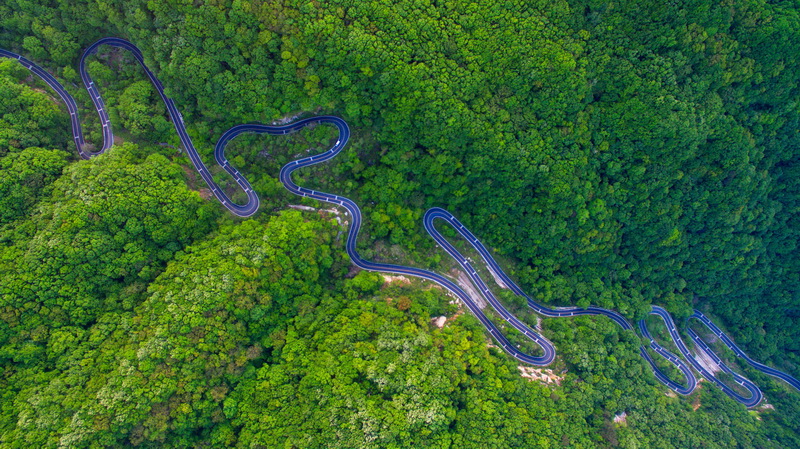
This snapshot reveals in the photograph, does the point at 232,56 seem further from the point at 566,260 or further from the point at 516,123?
the point at 566,260

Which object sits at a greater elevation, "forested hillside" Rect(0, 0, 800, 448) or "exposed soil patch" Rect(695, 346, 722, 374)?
"forested hillside" Rect(0, 0, 800, 448)

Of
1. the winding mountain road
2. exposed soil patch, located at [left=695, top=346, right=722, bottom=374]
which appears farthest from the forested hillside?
exposed soil patch, located at [left=695, top=346, right=722, bottom=374]

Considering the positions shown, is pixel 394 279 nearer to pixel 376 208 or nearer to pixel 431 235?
pixel 431 235

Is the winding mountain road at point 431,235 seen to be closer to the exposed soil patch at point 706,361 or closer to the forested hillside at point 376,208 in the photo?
the exposed soil patch at point 706,361

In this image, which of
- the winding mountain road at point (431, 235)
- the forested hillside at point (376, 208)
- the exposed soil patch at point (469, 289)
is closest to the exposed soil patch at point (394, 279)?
the forested hillside at point (376, 208)

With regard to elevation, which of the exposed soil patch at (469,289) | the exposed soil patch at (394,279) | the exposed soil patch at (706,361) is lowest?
the exposed soil patch at (706,361)

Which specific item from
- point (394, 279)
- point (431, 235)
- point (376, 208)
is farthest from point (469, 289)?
point (376, 208)

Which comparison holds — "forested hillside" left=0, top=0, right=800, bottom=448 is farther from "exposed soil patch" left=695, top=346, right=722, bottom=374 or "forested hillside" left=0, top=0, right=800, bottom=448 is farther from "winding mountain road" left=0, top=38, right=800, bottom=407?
"exposed soil patch" left=695, top=346, right=722, bottom=374
